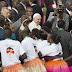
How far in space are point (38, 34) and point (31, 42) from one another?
0.26 meters

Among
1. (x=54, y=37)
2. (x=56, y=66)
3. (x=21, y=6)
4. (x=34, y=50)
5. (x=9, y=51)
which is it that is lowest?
(x=56, y=66)

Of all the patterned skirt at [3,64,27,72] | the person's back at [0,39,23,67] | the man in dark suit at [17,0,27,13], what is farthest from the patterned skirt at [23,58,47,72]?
the man in dark suit at [17,0,27,13]

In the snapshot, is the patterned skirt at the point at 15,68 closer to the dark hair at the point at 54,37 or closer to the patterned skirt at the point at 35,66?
the patterned skirt at the point at 35,66

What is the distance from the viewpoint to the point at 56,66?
5.51 m

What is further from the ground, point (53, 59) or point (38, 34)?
point (38, 34)

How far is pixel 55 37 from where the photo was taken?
5.45 metres

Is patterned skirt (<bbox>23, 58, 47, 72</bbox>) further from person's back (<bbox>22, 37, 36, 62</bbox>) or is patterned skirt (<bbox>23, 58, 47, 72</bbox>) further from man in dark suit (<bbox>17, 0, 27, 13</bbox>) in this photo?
man in dark suit (<bbox>17, 0, 27, 13</bbox>)

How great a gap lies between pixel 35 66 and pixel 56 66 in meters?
0.45

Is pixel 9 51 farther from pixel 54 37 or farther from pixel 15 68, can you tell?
pixel 54 37

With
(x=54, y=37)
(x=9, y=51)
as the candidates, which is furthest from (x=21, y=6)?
(x=9, y=51)

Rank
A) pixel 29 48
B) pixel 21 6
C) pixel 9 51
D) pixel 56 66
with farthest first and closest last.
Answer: pixel 21 6
pixel 56 66
pixel 29 48
pixel 9 51

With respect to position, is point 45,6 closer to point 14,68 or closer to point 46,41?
point 46,41

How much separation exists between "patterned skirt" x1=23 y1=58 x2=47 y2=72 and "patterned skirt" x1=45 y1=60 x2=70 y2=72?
0.51 feet

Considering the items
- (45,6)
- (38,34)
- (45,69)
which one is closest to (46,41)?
(38,34)
